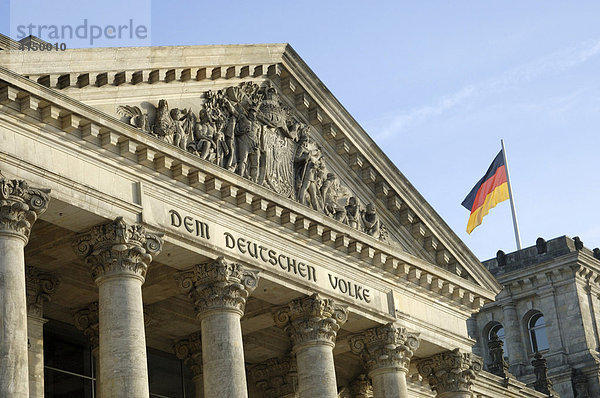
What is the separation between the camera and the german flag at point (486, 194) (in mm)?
63906

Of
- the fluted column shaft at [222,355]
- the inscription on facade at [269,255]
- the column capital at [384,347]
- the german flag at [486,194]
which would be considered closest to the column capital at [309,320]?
the inscription on facade at [269,255]

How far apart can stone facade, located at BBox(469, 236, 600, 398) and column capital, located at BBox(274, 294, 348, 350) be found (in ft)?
108

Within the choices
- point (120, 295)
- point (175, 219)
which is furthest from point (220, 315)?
point (120, 295)

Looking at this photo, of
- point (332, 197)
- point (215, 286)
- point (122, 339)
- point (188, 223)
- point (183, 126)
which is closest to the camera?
point (122, 339)

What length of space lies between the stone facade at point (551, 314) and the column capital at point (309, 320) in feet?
108

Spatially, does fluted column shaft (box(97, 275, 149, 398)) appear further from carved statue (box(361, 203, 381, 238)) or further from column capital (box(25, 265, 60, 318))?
carved statue (box(361, 203, 381, 238))

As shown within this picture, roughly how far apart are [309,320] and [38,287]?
8.46 m

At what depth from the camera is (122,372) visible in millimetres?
31047

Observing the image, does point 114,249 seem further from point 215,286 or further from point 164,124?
point 164,124

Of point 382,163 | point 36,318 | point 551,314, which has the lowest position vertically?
point 36,318

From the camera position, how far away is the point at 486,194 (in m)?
64.8

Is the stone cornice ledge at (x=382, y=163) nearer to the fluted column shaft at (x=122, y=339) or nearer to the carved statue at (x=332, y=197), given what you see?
the carved statue at (x=332, y=197)

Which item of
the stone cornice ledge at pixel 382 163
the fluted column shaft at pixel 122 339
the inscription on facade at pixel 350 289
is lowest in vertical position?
the fluted column shaft at pixel 122 339

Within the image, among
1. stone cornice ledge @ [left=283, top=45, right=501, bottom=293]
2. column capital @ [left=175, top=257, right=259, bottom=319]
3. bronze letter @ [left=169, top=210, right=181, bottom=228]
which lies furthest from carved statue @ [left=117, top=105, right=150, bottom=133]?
stone cornice ledge @ [left=283, top=45, right=501, bottom=293]
